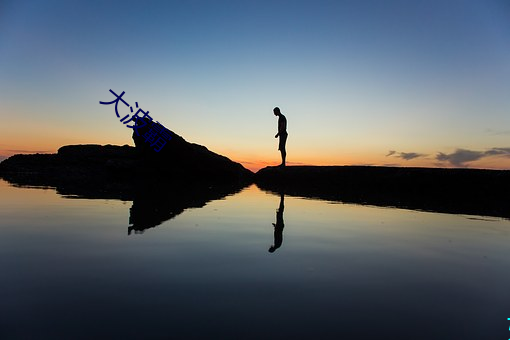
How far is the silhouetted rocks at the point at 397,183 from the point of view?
1011 centimetres

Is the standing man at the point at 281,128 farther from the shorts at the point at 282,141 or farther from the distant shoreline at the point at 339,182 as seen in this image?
the distant shoreline at the point at 339,182

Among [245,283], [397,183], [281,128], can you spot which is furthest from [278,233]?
[397,183]

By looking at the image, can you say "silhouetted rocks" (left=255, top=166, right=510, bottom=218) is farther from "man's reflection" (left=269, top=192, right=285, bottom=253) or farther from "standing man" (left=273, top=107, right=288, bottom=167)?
"man's reflection" (left=269, top=192, right=285, bottom=253)

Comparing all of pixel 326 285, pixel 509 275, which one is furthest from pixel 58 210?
pixel 509 275

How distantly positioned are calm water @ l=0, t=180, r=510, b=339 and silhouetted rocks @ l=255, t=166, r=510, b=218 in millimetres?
5812

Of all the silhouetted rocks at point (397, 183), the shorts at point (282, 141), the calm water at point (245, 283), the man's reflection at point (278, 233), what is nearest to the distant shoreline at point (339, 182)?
the silhouetted rocks at point (397, 183)

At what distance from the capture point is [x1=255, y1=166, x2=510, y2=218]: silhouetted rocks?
33.2 ft

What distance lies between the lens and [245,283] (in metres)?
2.13

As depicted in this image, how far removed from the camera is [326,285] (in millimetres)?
2152

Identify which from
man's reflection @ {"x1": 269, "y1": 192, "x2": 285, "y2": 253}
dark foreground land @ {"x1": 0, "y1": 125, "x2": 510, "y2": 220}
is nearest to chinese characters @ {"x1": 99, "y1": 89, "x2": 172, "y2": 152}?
dark foreground land @ {"x1": 0, "y1": 125, "x2": 510, "y2": 220}

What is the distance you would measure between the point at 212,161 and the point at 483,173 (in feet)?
39.9

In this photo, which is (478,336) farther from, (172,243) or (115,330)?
(172,243)

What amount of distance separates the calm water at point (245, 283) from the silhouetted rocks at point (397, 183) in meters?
5.81

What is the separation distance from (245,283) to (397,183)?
474 inches
